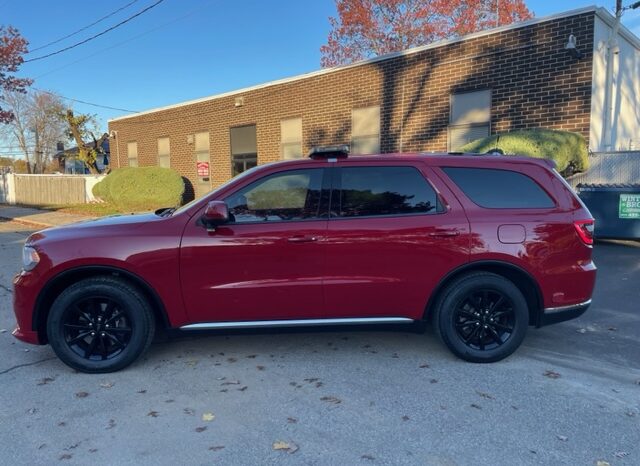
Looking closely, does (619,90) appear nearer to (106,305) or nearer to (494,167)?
(494,167)

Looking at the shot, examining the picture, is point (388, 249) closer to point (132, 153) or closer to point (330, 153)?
point (330, 153)

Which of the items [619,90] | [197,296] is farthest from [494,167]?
[619,90]

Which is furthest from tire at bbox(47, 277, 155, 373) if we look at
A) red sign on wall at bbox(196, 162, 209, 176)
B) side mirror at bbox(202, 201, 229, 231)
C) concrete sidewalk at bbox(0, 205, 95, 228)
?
red sign on wall at bbox(196, 162, 209, 176)

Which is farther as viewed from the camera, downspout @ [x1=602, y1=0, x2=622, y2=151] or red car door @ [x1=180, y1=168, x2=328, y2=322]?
downspout @ [x1=602, y1=0, x2=622, y2=151]

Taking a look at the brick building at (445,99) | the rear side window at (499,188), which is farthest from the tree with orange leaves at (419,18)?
the rear side window at (499,188)

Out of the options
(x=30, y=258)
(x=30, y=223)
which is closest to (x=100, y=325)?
(x=30, y=258)

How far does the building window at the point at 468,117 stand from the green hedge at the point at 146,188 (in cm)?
1044

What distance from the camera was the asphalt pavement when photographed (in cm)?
288

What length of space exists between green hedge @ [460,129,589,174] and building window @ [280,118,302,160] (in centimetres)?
714

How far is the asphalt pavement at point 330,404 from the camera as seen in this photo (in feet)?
9.44

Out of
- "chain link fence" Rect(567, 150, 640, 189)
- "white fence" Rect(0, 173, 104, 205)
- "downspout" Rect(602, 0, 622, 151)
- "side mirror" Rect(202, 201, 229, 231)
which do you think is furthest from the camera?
"white fence" Rect(0, 173, 104, 205)

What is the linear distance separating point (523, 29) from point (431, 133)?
316cm

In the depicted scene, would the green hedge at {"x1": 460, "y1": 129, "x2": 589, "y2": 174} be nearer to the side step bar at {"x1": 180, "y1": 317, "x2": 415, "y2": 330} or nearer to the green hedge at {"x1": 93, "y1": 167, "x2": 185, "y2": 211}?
the side step bar at {"x1": 180, "y1": 317, "x2": 415, "y2": 330}

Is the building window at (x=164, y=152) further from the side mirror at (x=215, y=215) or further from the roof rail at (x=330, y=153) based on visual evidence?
the side mirror at (x=215, y=215)
